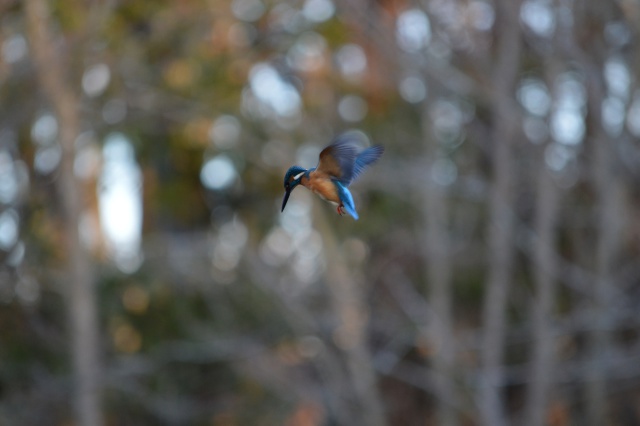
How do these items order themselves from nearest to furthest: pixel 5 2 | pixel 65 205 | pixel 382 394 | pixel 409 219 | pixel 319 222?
1. pixel 5 2
2. pixel 65 205
3. pixel 319 222
4. pixel 409 219
5. pixel 382 394

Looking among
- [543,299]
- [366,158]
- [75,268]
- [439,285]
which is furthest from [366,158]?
[439,285]

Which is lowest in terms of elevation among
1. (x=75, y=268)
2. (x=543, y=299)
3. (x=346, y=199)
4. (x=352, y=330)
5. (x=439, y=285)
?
(x=352, y=330)

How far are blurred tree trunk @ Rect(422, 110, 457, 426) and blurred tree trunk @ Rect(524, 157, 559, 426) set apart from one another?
714 millimetres

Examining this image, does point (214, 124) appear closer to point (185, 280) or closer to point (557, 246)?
point (185, 280)

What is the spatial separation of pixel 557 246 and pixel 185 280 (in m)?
3.87

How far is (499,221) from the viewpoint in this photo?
974 centimetres

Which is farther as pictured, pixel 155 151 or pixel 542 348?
pixel 155 151

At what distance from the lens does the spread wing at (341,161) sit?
2.57m

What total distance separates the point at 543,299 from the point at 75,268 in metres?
3.82

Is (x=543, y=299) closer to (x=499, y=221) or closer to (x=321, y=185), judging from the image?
(x=499, y=221)

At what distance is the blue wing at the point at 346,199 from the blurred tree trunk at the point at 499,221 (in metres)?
7.07

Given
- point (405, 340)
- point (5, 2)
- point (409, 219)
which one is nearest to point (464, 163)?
point (409, 219)

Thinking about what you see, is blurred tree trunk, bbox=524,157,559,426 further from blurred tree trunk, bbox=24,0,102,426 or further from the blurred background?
blurred tree trunk, bbox=24,0,102,426

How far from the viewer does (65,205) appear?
9578 millimetres
